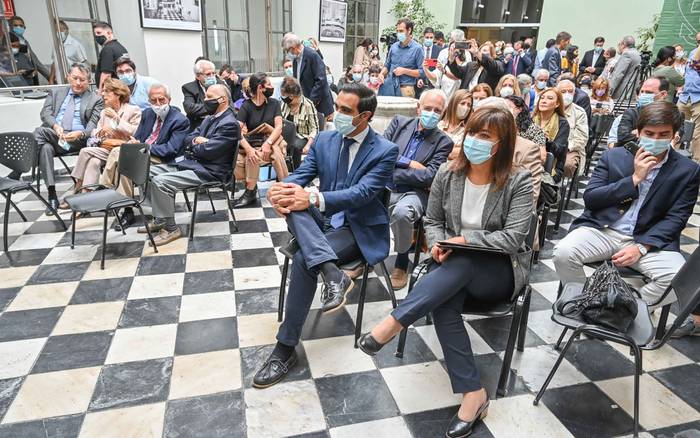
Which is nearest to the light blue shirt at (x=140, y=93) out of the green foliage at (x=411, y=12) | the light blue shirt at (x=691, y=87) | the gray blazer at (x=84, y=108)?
the gray blazer at (x=84, y=108)

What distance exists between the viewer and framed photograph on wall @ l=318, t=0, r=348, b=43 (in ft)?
32.3

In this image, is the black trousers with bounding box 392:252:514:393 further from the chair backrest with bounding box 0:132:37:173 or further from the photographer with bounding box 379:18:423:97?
the photographer with bounding box 379:18:423:97

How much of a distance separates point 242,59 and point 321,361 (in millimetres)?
8316

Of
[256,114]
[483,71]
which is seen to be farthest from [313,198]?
[483,71]

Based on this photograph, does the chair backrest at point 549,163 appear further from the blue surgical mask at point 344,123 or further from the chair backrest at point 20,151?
the chair backrest at point 20,151

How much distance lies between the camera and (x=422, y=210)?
275 cm

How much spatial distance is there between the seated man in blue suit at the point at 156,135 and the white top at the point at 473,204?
8.77ft

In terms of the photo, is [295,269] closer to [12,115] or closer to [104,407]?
[104,407]

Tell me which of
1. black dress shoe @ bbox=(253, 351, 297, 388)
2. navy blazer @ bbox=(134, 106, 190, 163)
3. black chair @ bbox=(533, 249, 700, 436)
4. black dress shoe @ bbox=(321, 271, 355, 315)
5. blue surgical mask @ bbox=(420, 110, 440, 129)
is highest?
blue surgical mask @ bbox=(420, 110, 440, 129)

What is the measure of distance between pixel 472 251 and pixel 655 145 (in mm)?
1170

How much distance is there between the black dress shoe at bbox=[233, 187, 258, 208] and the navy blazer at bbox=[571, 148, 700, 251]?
3038mm

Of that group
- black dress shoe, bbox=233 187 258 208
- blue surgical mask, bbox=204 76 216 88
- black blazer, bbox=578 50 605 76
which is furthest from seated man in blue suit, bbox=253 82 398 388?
black blazer, bbox=578 50 605 76

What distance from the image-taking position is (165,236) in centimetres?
350

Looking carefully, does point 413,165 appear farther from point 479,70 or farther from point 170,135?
point 479,70
